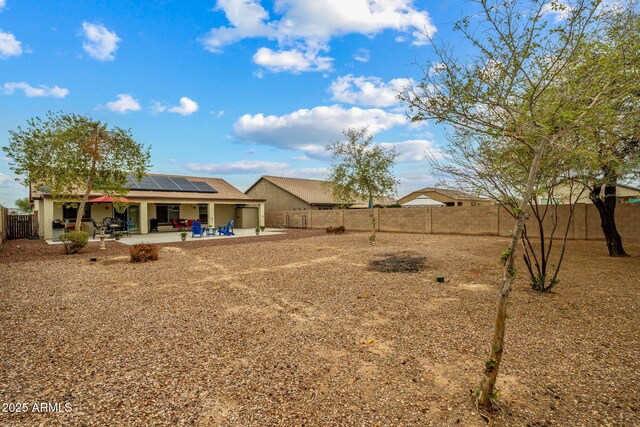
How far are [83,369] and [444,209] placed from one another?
1821cm

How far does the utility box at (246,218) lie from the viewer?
26.6 metres

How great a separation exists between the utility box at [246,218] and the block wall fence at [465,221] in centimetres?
295

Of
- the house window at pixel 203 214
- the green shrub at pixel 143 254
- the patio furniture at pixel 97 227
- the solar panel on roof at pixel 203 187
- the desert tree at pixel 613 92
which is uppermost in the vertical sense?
the solar panel on roof at pixel 203 187

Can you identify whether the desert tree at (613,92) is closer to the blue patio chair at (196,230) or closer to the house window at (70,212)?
the blue patio chair at (196,230)

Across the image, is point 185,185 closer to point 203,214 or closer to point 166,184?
point 166,184

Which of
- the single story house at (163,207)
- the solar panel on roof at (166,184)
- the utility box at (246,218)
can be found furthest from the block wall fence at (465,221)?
the solar panel on roof at (166,184)

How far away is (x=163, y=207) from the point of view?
22.4 meters

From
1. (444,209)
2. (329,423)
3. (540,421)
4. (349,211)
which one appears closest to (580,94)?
(540,421)

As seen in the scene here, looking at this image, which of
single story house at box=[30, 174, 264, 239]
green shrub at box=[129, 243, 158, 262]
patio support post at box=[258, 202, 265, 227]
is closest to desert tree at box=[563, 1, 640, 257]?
green shrub at box=[129, 243, 158, 262]

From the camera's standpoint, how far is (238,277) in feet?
24.5

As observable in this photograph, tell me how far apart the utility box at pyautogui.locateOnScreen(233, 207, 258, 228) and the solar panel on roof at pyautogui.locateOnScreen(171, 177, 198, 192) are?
4115mm

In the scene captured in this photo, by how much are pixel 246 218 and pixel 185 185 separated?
5.55m

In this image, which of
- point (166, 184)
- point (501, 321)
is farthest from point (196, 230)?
point (501, 321)

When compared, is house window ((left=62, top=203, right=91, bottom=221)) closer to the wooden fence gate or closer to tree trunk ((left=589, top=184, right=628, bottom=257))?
the wooden fence gate
